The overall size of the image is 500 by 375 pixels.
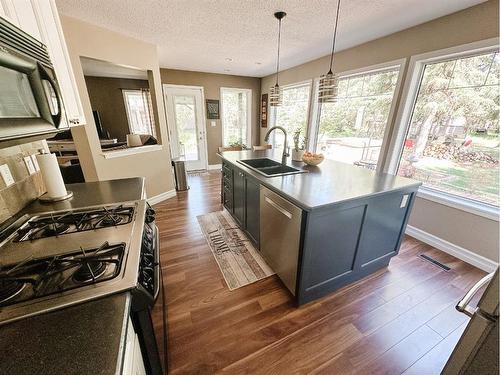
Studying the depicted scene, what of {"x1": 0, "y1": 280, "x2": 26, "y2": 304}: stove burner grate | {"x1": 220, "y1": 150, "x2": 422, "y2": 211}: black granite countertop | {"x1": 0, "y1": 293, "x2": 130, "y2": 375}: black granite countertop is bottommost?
{"x1": 220, "y1": 150, "x2": 422, "y2": 211}: black granite countertop

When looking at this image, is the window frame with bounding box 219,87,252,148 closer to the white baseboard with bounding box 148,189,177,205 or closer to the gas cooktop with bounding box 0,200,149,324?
the white baseboard with bounding box 148,189,177,205

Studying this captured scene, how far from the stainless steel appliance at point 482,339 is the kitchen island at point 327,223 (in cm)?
77

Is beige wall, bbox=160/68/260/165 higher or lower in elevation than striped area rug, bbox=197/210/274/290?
higher

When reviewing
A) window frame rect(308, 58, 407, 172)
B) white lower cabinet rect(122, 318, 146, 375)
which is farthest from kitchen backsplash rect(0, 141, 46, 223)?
window frame rect(308, 58, 407, 172)

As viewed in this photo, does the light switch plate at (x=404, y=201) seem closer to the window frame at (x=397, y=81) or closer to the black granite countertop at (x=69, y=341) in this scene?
the window frame at (x=397, y=81)

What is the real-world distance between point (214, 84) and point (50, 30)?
14.6ft

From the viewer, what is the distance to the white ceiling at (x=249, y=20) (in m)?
1.96

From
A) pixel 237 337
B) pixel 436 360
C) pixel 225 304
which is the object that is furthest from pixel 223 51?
pixel 436 360

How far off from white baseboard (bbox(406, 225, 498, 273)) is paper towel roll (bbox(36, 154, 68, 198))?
3628 millimetres

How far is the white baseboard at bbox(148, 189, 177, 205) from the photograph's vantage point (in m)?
3.45

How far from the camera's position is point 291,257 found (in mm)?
1575

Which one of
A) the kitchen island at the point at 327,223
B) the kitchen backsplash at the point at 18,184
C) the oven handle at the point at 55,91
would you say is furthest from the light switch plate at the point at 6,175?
the kitchen island at the point at 327,223

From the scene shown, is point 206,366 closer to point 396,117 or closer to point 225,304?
point 225,304

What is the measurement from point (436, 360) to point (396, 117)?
256 centimetres
